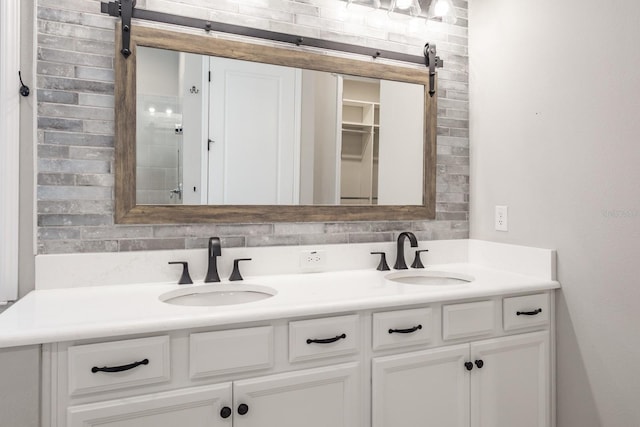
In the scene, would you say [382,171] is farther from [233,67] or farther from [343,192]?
[233,67]

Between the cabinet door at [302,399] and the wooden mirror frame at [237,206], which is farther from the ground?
the wooden mirror frame at [237,206]

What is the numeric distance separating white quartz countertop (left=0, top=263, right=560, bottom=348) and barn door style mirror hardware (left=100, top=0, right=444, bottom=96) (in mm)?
931

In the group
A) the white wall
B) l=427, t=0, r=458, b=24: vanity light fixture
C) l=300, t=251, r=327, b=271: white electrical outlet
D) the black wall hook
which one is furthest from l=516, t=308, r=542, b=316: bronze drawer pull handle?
the black wall hook

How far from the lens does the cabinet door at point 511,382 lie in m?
1.58

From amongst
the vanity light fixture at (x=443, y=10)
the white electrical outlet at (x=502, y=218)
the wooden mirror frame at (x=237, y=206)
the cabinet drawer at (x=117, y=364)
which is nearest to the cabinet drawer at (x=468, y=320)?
the white electrical outlet at (x=502, y=218)

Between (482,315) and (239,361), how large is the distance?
3.16 feet

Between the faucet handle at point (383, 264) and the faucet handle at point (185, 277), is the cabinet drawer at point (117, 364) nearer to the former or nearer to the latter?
the faucet handle at point (185, 277)

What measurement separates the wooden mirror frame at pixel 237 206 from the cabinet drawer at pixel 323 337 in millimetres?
615

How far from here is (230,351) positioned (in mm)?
1211

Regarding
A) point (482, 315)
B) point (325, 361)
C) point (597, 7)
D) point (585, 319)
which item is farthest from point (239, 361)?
point (597, 7)

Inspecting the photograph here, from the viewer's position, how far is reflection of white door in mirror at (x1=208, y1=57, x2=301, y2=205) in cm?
170

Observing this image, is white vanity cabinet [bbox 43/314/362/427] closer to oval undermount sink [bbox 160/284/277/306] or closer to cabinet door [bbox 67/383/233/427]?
cabinet door [bbox 67/383/233/427]

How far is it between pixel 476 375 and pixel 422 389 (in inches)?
10.1

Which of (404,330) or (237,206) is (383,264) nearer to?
(404,330)
